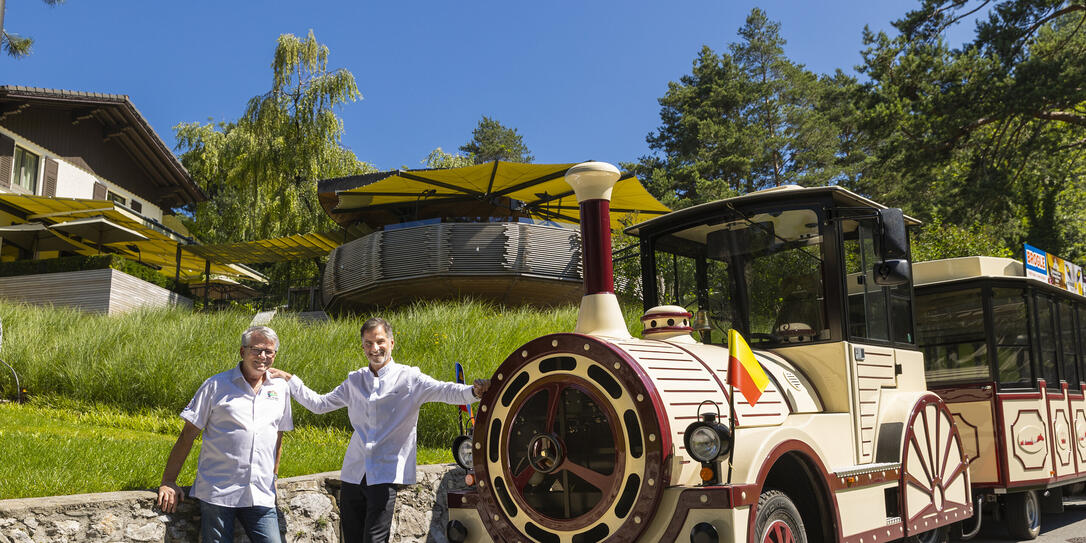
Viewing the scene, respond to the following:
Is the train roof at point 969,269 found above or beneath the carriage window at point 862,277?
above

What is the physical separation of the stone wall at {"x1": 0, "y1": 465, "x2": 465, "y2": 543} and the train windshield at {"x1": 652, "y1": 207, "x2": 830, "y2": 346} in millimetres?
2929

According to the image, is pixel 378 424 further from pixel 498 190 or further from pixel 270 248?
pixel 270 248

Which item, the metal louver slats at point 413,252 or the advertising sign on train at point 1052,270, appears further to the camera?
the metal louver slats at point 413,252

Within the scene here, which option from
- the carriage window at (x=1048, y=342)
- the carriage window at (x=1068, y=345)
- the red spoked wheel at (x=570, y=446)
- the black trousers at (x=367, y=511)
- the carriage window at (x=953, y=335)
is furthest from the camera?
the carriage window at (x=1068, y=345)

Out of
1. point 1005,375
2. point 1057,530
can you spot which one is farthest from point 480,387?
point 1057,530

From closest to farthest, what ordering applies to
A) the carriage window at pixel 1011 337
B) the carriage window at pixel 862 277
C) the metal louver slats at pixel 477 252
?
the carriage window at pixel 862 277 < the carriage window at pixel 1011 337 < the metal louver slats at pixel 477 252

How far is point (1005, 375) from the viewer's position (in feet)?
25.6

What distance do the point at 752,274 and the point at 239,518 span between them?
3.60 meters

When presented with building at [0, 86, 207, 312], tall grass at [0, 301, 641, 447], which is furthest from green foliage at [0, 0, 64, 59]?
tall grass at [0, 301, 641, 447]

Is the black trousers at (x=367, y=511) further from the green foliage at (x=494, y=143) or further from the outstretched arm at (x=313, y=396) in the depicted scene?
the green foliage at (x=494, y=143)

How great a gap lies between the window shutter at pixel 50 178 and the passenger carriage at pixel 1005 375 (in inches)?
1010

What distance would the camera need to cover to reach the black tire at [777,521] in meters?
3.86

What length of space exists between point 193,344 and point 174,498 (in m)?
8.14

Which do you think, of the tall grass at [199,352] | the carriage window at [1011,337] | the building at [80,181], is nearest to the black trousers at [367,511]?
the tall grass at [199,352]
